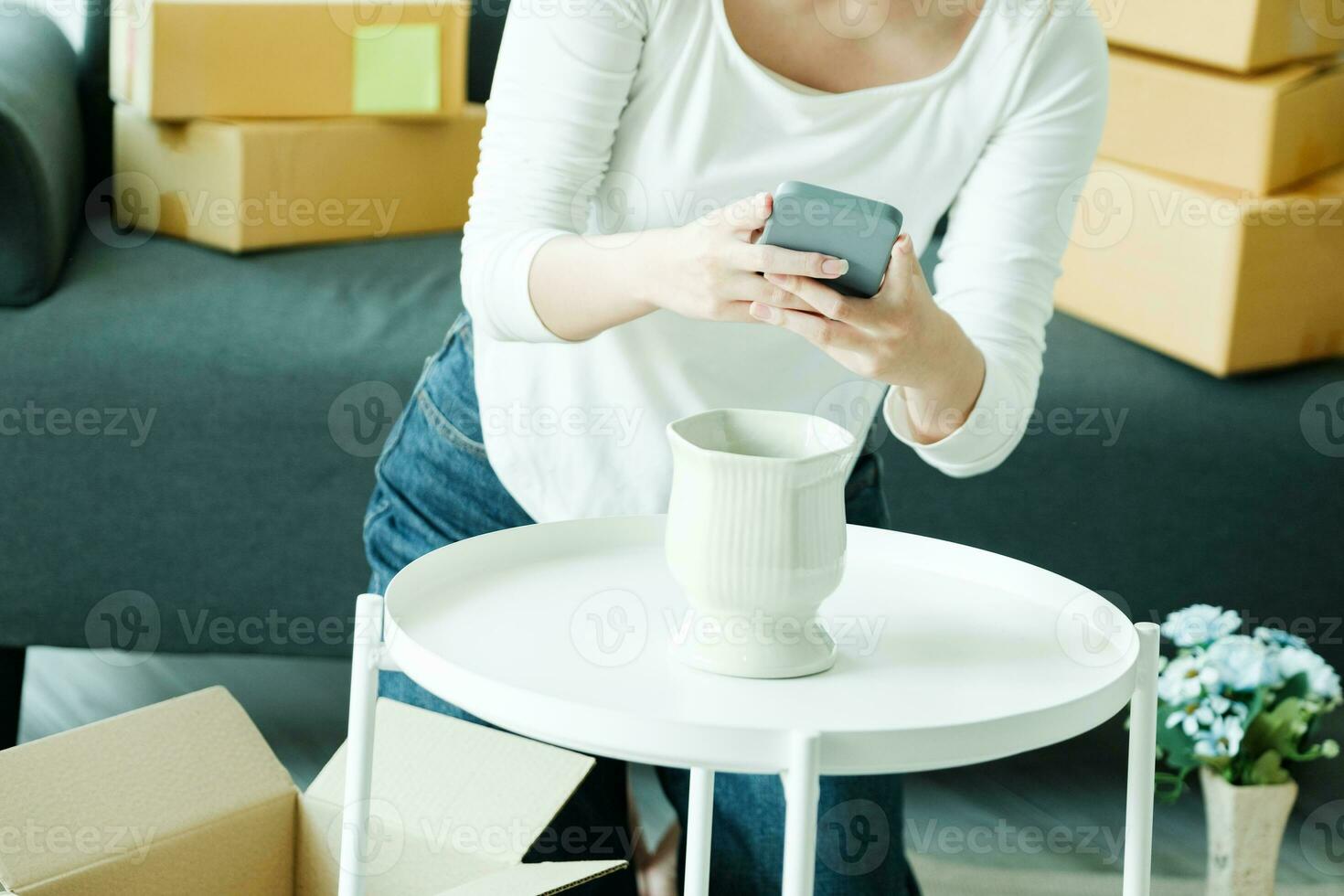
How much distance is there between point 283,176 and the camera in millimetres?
1700

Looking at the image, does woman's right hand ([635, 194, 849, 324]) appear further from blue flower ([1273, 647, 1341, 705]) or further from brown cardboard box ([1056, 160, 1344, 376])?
brown cardboard box ([1056, 160, 1344, 376])

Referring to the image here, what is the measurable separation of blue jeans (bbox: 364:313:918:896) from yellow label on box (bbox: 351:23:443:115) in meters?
0.78

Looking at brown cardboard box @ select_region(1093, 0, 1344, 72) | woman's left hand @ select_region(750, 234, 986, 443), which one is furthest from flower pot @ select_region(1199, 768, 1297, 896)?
brown cardboard box @ select_region(1093, 0, 1344, 72)

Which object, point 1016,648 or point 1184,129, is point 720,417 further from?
point 1184,129

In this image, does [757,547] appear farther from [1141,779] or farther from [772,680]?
[1141,779]

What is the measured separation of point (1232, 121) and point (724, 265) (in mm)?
1005

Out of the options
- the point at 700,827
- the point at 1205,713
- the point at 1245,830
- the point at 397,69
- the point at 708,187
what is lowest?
the point at 1245,830

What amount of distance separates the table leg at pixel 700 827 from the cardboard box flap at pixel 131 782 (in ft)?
0.76

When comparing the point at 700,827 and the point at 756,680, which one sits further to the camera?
the point at 700,827

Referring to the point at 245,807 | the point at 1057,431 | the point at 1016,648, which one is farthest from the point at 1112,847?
the point at 245,807

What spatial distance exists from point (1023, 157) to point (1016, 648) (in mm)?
395

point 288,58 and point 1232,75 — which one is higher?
point 1232,75

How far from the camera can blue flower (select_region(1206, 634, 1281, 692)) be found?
49.7 inches

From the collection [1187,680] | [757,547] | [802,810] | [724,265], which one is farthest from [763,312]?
[1187,680]
